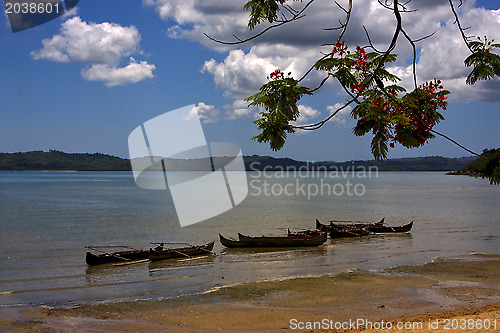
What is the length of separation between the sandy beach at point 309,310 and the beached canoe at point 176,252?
702cm

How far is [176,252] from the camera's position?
25828 millimetres

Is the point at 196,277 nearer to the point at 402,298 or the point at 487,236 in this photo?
the point at 402,298

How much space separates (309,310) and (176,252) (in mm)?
12022

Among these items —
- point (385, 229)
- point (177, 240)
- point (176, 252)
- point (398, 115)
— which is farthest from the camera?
point (385, 229)

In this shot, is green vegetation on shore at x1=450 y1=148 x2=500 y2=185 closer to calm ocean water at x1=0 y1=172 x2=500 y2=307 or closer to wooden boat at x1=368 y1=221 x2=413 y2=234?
calm ocean water at x1=0 y1=172 x2=500 y2=307

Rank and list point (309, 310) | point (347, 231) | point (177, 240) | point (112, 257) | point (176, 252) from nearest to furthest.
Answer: point (309, 310) < point (112, 257) < point (176, 252) < point (177, 240) < point (347, 231)

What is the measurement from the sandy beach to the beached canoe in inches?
276

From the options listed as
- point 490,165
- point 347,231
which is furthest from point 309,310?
point 347,231

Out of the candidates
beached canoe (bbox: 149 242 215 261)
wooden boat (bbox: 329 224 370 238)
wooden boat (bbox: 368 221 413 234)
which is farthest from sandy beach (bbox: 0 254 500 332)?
wooden boat (bbox: 368 221 413 234)

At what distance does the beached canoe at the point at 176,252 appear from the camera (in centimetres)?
2522

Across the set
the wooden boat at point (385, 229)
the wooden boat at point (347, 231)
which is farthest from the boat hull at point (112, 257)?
the wooden boat at point (385, 229)

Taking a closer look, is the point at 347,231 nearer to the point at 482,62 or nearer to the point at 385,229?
the point at 385,229

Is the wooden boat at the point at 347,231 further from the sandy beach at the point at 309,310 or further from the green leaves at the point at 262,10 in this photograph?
the green leaves at the point at 262,10

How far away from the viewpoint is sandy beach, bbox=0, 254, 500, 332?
44.3 feet
